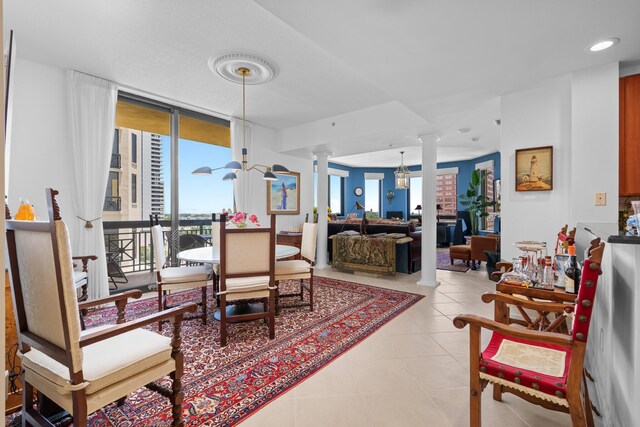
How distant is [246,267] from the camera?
2652 mm

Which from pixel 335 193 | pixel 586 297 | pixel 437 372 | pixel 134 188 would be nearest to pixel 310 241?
pixel 437 372

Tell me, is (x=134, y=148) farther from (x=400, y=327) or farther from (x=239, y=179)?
(x=400, y=327)

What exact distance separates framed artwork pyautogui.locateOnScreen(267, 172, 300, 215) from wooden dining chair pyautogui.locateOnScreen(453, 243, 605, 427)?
472 cm

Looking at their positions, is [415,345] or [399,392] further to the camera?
[415,345]

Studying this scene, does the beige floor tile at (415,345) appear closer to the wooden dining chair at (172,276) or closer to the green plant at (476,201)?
the wooden dining chair at (172,276)

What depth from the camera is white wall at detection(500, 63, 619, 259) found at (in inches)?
104

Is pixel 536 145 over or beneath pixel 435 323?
over

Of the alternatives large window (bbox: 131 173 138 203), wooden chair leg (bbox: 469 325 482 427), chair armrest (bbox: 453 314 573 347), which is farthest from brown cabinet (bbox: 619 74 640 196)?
large window (bbox: 131 173 138 203)

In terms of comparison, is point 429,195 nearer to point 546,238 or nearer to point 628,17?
point 546,238

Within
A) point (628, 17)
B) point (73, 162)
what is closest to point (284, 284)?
point (73, 162)

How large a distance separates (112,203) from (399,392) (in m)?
4.55

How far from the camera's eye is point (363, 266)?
5391 mm

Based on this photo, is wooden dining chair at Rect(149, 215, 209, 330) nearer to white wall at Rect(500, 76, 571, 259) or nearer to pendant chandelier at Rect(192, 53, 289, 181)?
pendant chandelier at Rect(192, 53, 289, 181)

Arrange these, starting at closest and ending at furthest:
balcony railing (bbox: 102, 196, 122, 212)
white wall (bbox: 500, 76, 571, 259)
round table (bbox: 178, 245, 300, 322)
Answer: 1. round table (bbox: 178, 245, 300, 322)
2. white wall (bbox: 500, 76, 571, 259)
3. balcony railing (bbox: 102, 196, 122, 212)
